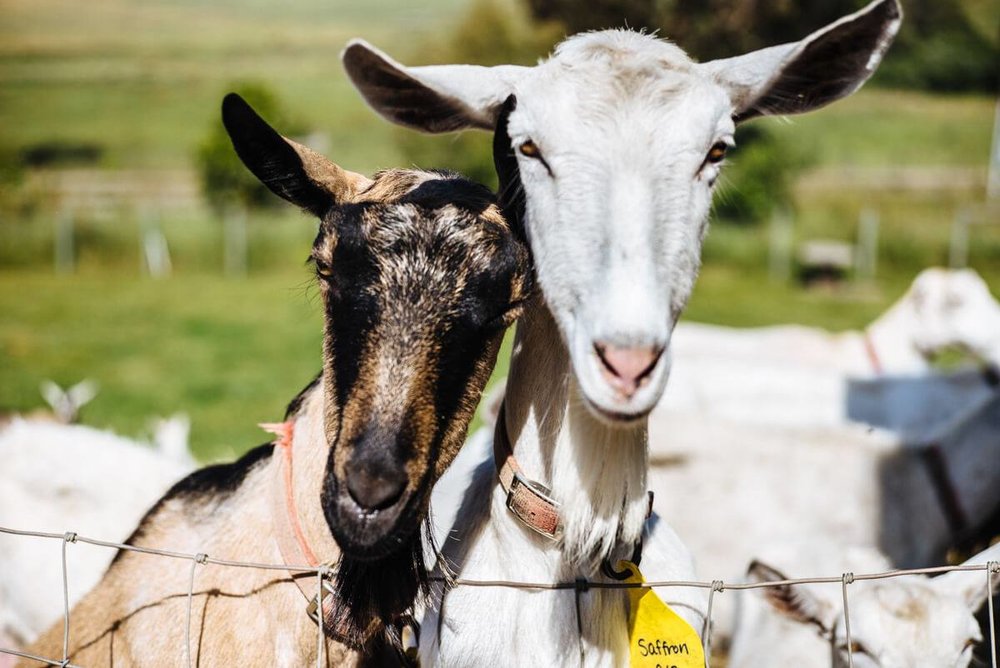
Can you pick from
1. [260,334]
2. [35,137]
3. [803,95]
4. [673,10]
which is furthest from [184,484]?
[35,137]

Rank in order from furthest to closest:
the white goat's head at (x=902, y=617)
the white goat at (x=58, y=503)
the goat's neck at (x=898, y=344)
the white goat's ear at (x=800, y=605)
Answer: the goat's neck at (x=898, y=344), the white goat at (x=58, y=503), the white goat's ear at (x=800, y=605), the white goat's head at (x=902, y=617)

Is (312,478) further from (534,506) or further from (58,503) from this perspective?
(58,503)

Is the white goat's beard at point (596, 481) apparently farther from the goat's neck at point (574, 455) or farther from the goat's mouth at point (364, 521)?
the goat's mouth at point (364, 521)

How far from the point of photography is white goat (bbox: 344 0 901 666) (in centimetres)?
201

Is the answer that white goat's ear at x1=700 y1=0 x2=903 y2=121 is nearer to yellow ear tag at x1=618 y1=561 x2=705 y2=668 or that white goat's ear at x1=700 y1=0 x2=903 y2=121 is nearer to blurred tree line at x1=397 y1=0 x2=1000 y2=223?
yellow ear tag at x1=618 y1=561 x2=705 y2=668

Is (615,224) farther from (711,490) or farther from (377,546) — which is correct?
(711,490)

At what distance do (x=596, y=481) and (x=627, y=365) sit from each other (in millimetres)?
529

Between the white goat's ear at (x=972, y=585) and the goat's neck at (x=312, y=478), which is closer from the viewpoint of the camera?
the goat's neck at (x=312, y=478)

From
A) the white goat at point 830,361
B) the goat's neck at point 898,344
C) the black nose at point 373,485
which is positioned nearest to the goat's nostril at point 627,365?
the black nose at point 373,485

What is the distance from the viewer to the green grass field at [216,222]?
12891mm

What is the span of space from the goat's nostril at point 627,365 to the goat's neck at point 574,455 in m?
0.39

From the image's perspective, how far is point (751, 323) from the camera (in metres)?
16.0

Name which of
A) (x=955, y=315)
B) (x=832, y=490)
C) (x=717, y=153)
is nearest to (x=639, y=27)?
(x=955, y=315)

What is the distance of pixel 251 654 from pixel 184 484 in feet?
2.72
